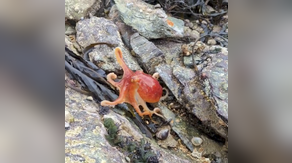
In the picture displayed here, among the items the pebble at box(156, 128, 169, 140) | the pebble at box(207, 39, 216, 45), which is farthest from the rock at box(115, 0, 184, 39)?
the pebble at box(156, 128, 169, 140)

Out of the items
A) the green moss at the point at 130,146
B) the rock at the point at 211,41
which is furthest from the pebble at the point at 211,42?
the green moss at the point at 130,146

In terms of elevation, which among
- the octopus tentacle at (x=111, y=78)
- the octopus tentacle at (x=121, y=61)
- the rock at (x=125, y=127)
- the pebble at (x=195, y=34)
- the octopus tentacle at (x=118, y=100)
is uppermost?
the pebble at (x=195, y=34)

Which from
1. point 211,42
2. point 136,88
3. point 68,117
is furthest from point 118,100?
point 211,42

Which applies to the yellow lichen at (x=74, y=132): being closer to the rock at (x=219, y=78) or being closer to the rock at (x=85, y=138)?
the rock at (x=85, y=138)

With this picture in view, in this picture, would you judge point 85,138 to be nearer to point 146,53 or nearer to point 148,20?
point 146,53

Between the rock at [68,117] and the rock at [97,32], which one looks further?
the rock at [97,32]
